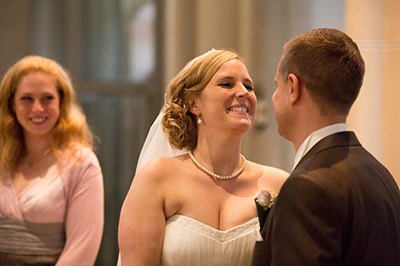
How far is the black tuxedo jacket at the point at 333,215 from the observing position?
177 cm

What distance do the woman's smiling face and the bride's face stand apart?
4.42ft

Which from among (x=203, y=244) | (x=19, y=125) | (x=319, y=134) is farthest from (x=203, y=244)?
(x=19, y=125)

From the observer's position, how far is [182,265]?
2596 mm

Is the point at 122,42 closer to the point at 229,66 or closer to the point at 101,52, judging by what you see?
the point at 101,52

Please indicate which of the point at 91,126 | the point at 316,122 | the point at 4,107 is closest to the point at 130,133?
the point at 91,126

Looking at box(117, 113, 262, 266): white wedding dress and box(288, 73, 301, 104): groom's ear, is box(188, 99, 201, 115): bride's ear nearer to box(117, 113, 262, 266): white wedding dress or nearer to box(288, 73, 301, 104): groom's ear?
box(117, 113, 262, 266): white wedding dress

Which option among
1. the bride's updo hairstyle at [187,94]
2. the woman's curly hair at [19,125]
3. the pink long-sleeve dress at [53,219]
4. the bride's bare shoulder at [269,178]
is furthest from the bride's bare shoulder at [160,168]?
the woman's curly hair at [19,125]

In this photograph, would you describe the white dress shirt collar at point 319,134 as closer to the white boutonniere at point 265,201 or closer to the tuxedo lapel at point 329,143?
the tuxedo lapel at point 329,143

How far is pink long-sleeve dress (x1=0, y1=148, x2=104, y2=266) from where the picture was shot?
11.5 feet

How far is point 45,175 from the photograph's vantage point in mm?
3637

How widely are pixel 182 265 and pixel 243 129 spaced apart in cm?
68

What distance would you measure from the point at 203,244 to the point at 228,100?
678 mm

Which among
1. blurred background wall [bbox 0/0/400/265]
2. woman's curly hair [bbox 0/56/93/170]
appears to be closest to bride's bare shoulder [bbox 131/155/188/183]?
woman's curly hair [bbox 0/56/93/170]

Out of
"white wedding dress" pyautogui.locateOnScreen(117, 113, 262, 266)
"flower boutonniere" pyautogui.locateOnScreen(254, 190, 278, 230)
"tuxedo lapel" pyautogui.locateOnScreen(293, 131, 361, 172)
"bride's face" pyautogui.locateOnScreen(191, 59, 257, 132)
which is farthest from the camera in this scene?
"bride's face" pyautogui.locateOnScreen(191, 59, 257, 132)
